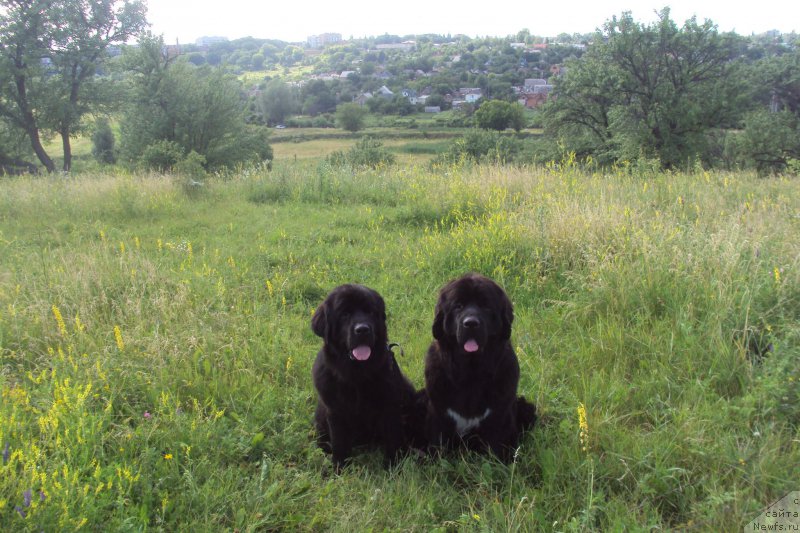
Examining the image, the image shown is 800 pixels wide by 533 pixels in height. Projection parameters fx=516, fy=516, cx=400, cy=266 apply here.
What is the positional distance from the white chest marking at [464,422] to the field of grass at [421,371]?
0.19 metres

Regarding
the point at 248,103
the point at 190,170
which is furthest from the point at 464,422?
→ the point at 248,103

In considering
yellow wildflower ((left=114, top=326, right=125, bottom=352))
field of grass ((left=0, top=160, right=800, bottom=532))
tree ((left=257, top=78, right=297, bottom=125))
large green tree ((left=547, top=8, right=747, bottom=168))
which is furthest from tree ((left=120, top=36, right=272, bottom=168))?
tree ((left=257, top=78, right=297, bottom=125))

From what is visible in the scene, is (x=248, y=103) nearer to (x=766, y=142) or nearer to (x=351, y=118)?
(x=766, y=142)

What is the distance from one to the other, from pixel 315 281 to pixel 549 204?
3171 millimetres

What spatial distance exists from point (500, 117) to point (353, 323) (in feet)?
171

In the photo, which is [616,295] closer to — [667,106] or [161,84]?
[161,84]

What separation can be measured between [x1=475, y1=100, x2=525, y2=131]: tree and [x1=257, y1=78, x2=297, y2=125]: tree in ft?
123

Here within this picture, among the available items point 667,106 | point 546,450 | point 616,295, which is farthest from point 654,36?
point 546,450

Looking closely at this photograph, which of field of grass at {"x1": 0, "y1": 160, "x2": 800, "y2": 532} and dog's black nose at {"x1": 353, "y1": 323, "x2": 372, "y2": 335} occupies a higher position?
dog's black nose at {"x1": 353, "y1": 323, "x2": 372, "y2": 335}

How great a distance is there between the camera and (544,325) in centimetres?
470

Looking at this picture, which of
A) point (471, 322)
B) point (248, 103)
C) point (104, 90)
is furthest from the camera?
point (248, 103)

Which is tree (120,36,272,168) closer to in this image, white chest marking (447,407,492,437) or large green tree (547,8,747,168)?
large green tree (547,8,747,168)

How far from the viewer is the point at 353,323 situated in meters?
3.07

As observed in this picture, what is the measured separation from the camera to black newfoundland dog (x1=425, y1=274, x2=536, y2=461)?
307 cm
